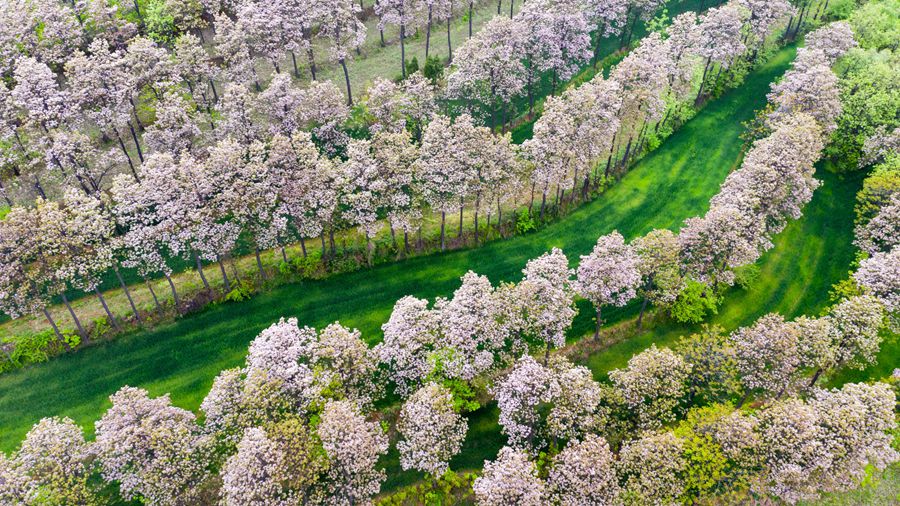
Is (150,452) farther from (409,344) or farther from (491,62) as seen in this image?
(491,62)

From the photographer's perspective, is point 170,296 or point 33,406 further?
point 170,296

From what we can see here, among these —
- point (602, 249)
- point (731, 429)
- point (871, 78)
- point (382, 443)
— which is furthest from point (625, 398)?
point (871, 78)

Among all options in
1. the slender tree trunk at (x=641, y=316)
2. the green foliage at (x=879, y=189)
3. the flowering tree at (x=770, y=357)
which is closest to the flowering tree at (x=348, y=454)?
the slender tree trunk at (x=641, y=316)

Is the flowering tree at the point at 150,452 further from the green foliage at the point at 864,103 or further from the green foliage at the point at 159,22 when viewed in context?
the green foliage at the point at 864,103

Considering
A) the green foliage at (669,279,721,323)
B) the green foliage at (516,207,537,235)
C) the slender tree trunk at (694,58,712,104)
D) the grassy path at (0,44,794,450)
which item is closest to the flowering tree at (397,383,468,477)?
the grassy path at (0,44,794,450)

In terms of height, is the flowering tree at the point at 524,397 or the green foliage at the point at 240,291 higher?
the flowering tree at the point at 524,397

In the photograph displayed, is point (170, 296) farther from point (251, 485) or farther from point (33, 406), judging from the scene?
point (251, 485)
